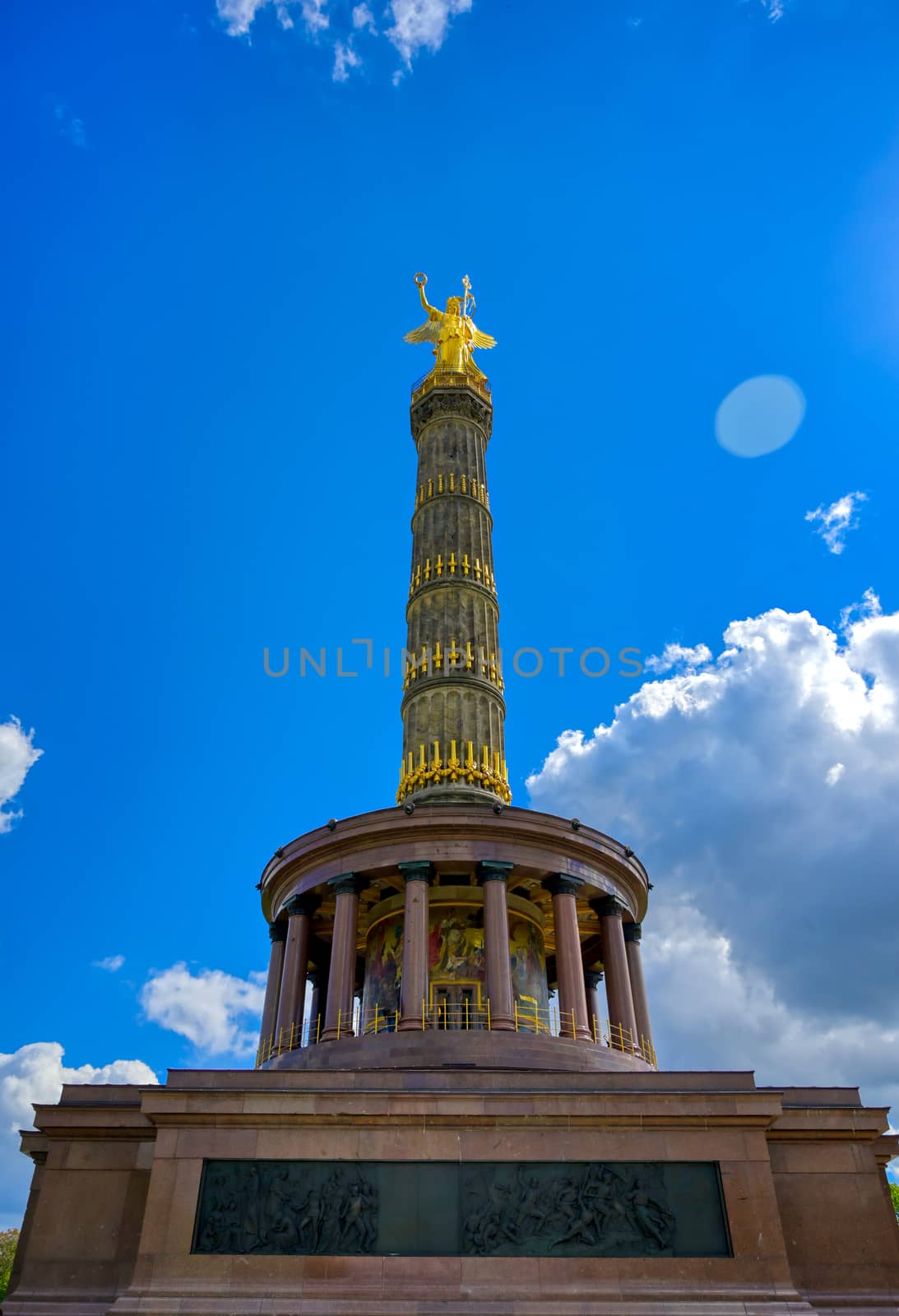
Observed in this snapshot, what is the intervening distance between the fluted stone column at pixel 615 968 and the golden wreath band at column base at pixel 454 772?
4981mm

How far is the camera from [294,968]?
78.8 feet

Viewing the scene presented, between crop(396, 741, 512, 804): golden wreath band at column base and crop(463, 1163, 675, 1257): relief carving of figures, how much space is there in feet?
43.2

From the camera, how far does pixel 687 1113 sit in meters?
16.8

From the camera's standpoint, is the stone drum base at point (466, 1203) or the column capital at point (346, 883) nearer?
the stone drum base at point (466, 1203)

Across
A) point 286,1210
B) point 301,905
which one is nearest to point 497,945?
point 301,905

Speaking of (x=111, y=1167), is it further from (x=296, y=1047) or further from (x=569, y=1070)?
(x=569, y=1070)

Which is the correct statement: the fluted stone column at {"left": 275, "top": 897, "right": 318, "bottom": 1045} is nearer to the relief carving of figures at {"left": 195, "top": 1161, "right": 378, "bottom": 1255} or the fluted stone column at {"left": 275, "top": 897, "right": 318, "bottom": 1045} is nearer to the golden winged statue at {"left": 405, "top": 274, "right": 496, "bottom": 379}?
the relief carving of figures at {"left": 195, "top": 1161, "right": 378, "bottom": 1255}

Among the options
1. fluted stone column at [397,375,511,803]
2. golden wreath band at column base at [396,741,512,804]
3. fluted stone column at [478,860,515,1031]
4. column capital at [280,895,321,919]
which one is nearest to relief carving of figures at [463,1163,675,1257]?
fluted stone column at [478,860,515,1031]

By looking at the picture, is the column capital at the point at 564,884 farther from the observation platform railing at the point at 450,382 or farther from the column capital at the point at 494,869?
the observation platform railing at the point at 450,382

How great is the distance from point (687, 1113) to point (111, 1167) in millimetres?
10531

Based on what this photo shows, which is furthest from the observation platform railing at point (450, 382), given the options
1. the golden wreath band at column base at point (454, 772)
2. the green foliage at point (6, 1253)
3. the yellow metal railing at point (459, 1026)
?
the green foliage at point (6, 1253)

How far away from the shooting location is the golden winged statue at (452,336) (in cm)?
3972

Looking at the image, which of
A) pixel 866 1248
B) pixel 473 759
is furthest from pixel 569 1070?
pixel 473 759

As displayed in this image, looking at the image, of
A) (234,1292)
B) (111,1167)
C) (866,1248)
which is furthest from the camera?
(111,1167)
